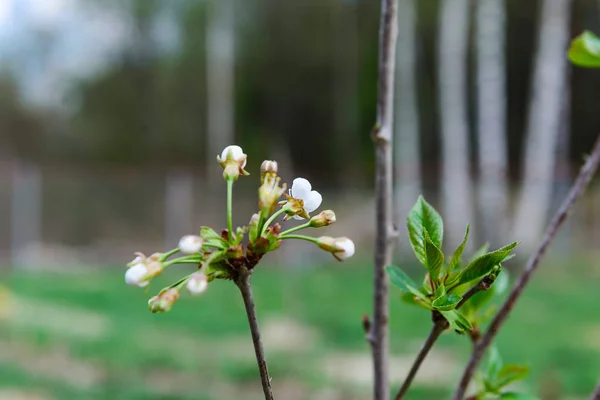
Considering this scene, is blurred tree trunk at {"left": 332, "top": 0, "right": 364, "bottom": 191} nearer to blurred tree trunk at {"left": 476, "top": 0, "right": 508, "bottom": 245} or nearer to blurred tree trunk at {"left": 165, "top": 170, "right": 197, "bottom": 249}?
blurred tree trunk at {"left": 165, "top": 170, "right": 197, "bottom": 249}

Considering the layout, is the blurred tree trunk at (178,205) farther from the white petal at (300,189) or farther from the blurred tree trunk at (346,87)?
the white petal at (300,189)

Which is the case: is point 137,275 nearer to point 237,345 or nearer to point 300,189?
point 300,189

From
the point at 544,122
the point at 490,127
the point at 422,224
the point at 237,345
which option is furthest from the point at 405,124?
the point at 422,224

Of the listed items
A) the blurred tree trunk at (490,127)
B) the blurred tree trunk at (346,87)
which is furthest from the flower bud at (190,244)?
the blurred tree trunk at (346,87)

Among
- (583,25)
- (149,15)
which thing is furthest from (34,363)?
(149,15)

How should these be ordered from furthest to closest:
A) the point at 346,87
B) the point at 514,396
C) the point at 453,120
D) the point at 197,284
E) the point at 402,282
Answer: the point at 346,87
the point at 453,120
the point at 514,396
the point at 402,282
the point at 197,284
